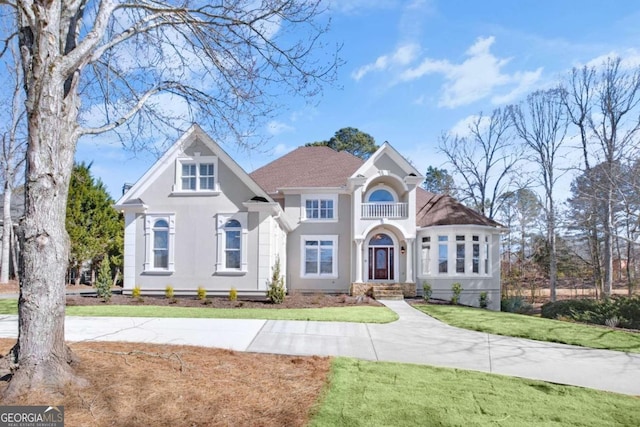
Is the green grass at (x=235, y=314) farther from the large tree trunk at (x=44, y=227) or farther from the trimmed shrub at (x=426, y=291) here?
the large tree trunk at (x=44, y=227)

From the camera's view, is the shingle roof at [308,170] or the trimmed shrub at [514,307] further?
the trimmed shrub at [514,307]

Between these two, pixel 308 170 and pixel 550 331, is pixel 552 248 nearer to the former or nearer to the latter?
pixel 308 170

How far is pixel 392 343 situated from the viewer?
27.3ft

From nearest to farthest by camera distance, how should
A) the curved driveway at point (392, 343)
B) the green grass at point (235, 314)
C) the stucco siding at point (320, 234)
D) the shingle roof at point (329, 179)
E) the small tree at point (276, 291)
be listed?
1. the curved driveway at point (392, 343)
2. the green grass at point (235, 314)
3. the small tree at point (276, 291)
4. the stucco siding at point (320, 234)
5. the shingle roof at point (329, 179)

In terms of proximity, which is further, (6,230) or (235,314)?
(6,230)

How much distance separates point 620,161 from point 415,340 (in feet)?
58.4

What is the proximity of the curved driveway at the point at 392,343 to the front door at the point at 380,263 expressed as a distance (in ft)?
32.0

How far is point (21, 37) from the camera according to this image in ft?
18.1

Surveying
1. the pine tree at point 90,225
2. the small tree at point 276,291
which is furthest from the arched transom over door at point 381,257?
the pine tree at point 90,225

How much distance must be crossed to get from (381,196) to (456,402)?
52.6 feet

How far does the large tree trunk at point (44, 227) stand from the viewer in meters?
4.71

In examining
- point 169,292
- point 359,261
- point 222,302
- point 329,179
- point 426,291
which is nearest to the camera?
point 222,302

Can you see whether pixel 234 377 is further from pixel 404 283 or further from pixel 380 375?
pixel 404 283

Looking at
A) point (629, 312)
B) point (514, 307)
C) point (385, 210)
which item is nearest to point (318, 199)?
point (385, 210)
